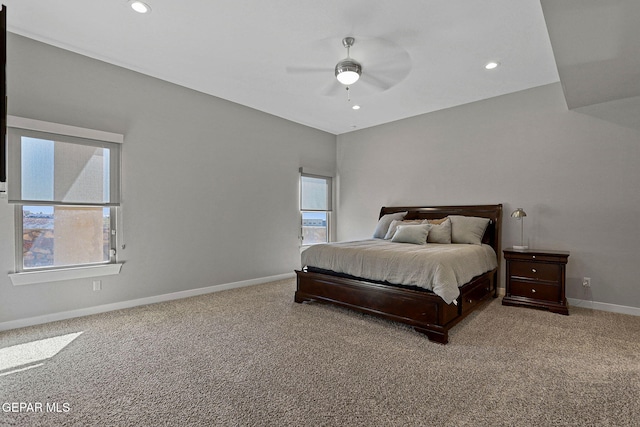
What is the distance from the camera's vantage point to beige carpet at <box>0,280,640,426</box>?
166 centimetres

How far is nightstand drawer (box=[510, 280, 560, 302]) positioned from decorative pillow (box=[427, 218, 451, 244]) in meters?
0.90

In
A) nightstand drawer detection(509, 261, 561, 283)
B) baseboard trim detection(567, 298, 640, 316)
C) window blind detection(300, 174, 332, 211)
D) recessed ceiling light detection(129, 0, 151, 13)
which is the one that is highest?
recessed ceiling light detection(129, 0, 151, 13)

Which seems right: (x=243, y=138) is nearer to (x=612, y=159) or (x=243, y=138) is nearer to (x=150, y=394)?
(x=150, y=394)

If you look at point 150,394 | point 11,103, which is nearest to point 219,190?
point 11,103

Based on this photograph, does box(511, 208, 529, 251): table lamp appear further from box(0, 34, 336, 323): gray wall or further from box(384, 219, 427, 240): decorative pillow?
box(0, 34, 336, 323): gray wall

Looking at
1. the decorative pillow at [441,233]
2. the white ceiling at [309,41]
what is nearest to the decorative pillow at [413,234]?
the decorative pillow at [441,233]

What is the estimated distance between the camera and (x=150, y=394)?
1844mm

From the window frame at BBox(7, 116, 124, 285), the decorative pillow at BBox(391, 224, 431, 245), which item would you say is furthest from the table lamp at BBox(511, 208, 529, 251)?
the window frame at BBox(7, 116, 124, 285)

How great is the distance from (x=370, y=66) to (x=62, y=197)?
3522 millimetres

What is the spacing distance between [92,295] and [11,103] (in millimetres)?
2015

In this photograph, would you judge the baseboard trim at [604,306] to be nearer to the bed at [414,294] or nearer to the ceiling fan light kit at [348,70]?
the bed at [414,294]

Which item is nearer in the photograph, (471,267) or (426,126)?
(471,267)

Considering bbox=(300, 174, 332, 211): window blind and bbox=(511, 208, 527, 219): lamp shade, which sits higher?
bbox=(300, 174, 332, 211): window blind

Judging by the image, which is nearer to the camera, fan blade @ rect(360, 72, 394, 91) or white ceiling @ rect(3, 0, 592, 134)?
white ceiling @ rect(3, 0, 592, 134)
